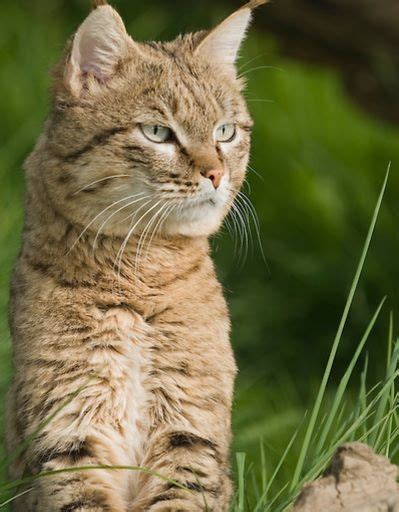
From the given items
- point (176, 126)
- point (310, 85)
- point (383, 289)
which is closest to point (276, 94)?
point (310, 85)

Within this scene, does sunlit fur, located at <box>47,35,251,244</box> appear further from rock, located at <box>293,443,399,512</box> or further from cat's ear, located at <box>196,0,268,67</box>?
rock, located at <box>293,443,399,512</box>

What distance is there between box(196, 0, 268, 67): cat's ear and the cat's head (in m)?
0.15

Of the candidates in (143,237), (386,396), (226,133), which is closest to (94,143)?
(143,237)

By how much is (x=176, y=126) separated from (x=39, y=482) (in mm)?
1181

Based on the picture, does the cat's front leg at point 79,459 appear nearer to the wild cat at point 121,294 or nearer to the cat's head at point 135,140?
the wild cat at point 121,294

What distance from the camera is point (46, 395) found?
3773 millimetres

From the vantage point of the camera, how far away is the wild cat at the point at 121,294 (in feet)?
12.3

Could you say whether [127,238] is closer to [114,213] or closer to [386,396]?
[114,213]

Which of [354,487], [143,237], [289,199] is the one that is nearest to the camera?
[354,487]

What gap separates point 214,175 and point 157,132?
0.24m

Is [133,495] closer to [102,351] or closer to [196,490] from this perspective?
[196,490]

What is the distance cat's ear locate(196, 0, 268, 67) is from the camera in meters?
4.22

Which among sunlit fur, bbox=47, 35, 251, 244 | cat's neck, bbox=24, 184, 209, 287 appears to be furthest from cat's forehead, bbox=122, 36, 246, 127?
cat's neck, bbox=24, 184, 209, 287

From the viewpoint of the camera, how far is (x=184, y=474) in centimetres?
377
